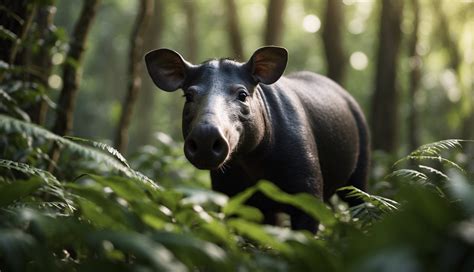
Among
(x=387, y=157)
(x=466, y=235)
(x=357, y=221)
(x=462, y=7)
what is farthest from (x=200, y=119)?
(x=462, y=7)

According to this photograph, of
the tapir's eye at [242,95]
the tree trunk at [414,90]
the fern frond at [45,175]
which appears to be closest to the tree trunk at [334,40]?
the tree trunk at [414,90]

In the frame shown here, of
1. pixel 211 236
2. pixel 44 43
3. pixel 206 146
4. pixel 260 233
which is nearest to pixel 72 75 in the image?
pixel 44 43

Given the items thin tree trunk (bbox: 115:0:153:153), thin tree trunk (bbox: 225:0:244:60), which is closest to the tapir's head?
thin tree trunk (bbox: 115:0:153:153)

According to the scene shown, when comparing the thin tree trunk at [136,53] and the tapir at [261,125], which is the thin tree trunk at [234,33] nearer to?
the thin tree trunk at [136,53]

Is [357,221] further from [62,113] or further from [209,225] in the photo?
[62,113]

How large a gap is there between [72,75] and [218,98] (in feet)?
9.81

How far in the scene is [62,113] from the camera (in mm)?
7953

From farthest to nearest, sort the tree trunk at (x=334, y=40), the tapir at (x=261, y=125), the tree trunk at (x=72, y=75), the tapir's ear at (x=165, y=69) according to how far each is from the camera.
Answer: the tree trunk at (x=334, y=40) < the tree trunk at (x=72, y=75) < the tapir's ear at (x=165, y=69) < the tapir at (x=261, y=125)

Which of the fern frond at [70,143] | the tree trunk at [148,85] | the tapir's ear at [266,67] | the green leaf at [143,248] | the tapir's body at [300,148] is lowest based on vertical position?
the tree trunk at [148,85]

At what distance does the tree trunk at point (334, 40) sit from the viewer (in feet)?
48.7

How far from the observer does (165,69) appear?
6652 millimetres

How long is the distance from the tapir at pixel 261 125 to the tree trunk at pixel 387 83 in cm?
636

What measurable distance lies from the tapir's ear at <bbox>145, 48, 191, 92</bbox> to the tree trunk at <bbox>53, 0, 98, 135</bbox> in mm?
1597

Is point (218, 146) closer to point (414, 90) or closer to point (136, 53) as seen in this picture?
point (136, 53)
